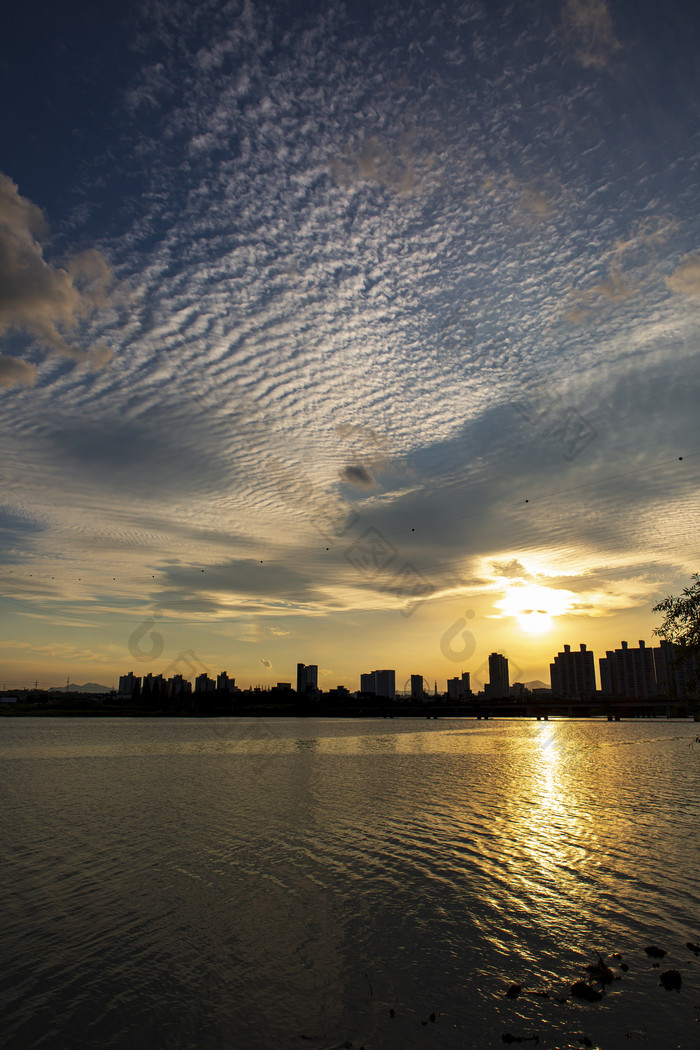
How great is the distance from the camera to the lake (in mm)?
16656

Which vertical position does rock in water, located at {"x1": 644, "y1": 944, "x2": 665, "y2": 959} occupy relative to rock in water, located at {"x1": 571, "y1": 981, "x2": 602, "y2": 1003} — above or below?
below

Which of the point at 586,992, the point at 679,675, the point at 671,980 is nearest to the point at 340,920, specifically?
the point at 586,992

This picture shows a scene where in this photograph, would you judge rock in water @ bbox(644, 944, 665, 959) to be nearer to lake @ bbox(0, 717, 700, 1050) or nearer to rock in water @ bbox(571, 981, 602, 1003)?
lake @ bbox(0, 717, 700, 1050)

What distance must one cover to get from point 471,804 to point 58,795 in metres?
40.4

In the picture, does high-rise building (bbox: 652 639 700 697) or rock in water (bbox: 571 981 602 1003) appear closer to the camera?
rock in water (bbox: 571 981 602 1003)

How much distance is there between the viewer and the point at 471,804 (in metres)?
53.1

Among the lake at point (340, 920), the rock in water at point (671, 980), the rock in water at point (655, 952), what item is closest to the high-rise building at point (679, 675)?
the lake at point (340, 920)

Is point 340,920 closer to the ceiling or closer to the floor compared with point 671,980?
closer to the floor

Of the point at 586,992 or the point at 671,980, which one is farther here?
the point at 671,980

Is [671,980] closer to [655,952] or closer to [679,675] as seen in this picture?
[655,952]

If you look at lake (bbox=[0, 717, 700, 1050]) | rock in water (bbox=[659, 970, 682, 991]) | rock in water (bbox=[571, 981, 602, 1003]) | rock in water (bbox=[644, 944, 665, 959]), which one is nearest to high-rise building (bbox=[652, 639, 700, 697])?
lake (bbox=[0, 717, 700, 1050])

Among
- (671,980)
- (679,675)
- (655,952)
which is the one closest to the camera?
(671,980)

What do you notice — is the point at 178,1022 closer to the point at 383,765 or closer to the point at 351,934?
the point at 351,934

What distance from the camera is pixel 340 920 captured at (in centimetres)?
2427
